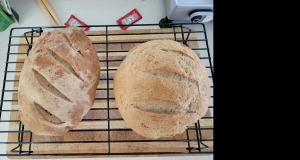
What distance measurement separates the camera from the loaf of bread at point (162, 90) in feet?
2.62

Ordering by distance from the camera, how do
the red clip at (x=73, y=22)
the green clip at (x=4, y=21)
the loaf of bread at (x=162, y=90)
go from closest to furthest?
the loaf of bread at (x=162, y=90)
the green clip at (x=4, y=21)
the red clip at (x=73, y=22)

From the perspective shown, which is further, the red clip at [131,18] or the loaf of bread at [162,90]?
the red clip at [131,18]

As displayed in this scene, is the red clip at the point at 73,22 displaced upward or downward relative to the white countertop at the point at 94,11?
downward

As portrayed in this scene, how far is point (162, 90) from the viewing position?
793mm

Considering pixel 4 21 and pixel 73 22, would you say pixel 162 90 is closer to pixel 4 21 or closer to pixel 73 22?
pixel 73 22

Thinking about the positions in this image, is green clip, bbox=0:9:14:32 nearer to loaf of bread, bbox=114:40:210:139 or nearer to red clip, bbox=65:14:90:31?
red clip, bbox=65:14:90:31

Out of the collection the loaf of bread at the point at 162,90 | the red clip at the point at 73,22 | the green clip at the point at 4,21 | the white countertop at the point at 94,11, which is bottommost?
the loaf of bread at the point at 162,90

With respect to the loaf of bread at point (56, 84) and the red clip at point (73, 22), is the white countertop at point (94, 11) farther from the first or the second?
the loaf of bread at point (56, 84)

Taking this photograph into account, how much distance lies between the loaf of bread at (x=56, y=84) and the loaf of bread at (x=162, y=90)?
14cm

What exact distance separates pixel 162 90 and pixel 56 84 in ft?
1.18

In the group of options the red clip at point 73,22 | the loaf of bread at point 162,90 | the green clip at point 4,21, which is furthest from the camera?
the red clip at point 73,22

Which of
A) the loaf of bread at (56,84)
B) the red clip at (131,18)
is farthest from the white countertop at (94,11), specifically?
the loaf of bread at (56,84)
